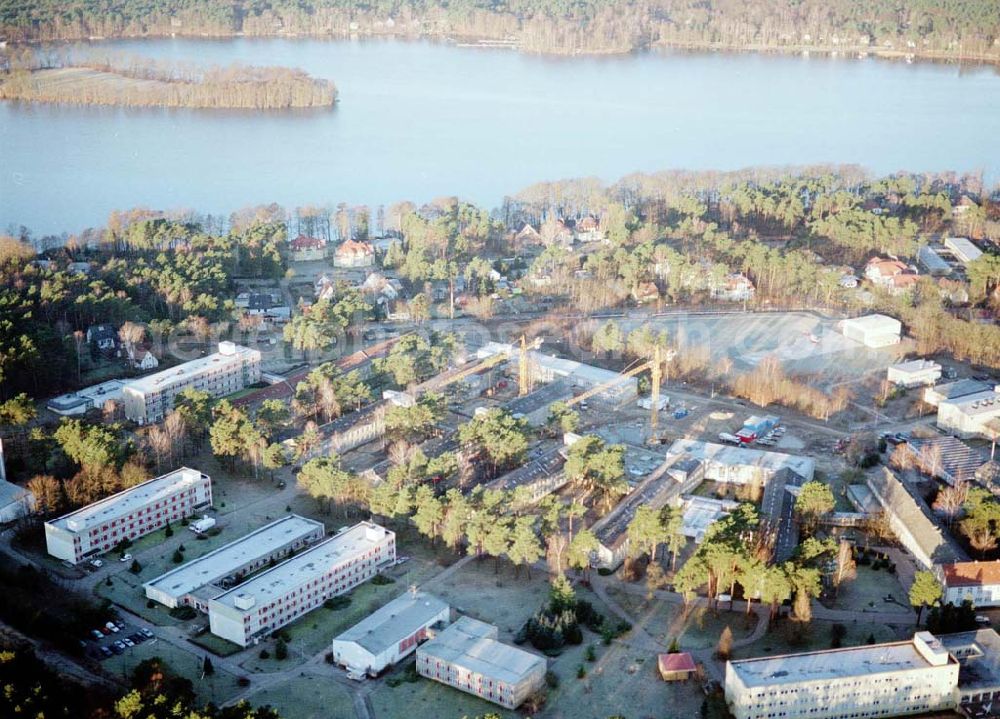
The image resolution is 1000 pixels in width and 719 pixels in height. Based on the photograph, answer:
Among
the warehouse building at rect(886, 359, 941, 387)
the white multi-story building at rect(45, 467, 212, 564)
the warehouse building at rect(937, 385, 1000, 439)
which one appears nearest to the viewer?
the white multi-story building at rect(45, 467, 212, 564)

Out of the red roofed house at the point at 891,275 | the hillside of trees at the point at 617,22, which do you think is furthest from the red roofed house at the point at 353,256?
the hillside of trees at the point at 617,22

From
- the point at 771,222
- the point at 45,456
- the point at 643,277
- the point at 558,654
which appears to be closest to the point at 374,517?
the point at 558,654

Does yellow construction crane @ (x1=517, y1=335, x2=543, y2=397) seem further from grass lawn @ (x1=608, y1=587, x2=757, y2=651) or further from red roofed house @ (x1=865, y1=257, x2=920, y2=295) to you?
red roofed house @ (x1=865, y1=257, x2=920, y2=295)

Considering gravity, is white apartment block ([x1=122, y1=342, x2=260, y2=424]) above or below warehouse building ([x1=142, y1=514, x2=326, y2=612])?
above

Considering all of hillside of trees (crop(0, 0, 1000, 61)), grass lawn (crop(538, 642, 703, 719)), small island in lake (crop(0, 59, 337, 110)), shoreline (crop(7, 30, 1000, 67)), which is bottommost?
grass lawn (crop(538, 642, 703, 719))

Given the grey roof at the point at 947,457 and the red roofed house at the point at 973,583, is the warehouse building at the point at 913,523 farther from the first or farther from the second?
the grey roof at the point at 947,457

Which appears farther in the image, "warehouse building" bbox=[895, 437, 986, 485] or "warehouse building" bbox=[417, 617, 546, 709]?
"warehouse building" bbox=[895, 437, 986, 485]

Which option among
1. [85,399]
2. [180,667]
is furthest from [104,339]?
[180,667]

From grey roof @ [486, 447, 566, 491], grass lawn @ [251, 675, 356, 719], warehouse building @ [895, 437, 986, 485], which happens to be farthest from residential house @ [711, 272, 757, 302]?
grass lawn @ [251, 675, 356, 719]

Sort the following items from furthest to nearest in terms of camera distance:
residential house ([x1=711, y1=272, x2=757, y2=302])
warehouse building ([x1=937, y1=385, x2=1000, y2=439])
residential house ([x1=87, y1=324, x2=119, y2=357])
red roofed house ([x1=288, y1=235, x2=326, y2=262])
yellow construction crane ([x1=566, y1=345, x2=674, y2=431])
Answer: red roofed house ([x1=288, y1=235, x2=326, y2=262]) → residential house ([x1=711, y1=272, x2=757, y2=302]) → residential house ([x1=87, y1=324, x2=119, y2=357]) → yellow construction crane ([x1=566, y1=345, x2=674, y2=431]) → warehouse building ([x1=937, y1=385, x2=1000, y2=439])
